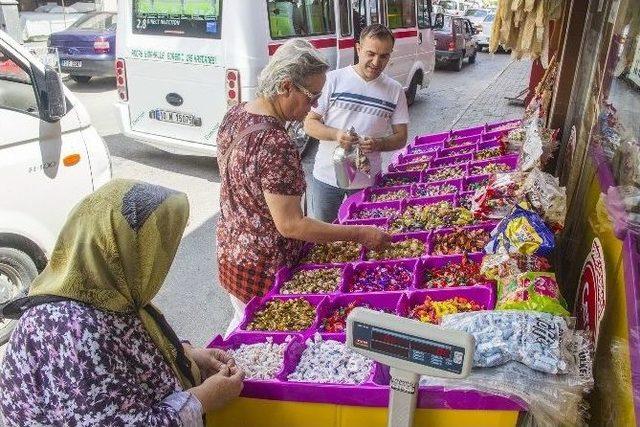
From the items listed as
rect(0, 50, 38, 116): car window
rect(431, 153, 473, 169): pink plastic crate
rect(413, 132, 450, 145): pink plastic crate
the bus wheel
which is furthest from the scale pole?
the bus wheel

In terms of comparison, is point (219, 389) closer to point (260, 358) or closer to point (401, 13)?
point (260, 358)

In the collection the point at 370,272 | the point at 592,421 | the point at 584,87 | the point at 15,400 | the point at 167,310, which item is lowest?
the point at 167,310

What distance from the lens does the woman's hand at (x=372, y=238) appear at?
7.89 ft

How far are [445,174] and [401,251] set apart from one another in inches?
47.7

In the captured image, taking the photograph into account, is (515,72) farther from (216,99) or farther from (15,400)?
(15,400)

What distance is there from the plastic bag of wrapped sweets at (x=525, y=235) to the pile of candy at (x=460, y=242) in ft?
0.66

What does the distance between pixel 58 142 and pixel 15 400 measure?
2.70 metres

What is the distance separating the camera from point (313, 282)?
235 cm

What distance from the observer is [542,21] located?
311 centimetres

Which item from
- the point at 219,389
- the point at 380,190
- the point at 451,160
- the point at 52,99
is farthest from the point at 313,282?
the point at 52,99

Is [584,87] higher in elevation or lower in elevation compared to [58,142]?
higher

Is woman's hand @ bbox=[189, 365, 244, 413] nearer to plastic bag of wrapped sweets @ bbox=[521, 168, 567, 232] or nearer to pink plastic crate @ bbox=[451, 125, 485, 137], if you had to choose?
plastic bag of wrapped sweets @ bbox=[521, 168, 567, 232]

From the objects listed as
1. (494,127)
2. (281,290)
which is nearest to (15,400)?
(281,290)

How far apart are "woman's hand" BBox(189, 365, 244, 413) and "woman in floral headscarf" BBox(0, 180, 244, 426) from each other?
0.12m
